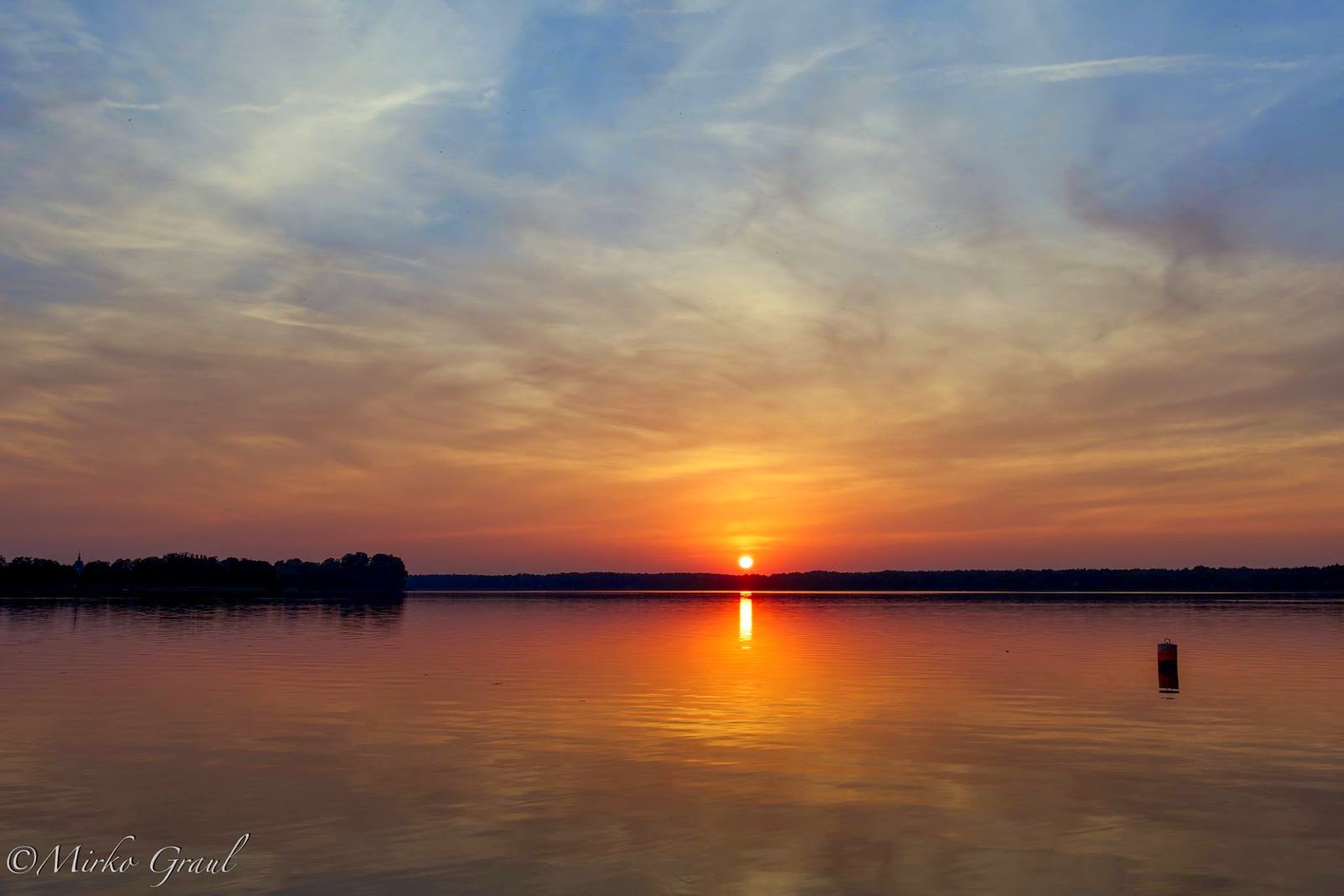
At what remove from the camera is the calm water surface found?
1886 centimetres

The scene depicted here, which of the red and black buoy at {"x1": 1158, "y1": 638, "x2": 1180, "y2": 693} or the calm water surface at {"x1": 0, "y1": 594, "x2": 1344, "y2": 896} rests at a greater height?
the red and black buoy at {"x1": 1158, "y1": 638, "x2": 1180, "y2": 693}

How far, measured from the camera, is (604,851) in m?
19.9

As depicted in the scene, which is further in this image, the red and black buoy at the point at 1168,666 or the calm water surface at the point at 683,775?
the red and black buoy at the point at 1168,666

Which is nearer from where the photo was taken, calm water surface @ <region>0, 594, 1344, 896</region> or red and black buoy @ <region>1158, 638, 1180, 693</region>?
A: calm water surface @ <region>0, 594, 1344, 896</region>

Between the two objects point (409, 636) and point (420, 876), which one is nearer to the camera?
point (420, 876)

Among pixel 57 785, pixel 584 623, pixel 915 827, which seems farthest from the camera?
pixel 584 623

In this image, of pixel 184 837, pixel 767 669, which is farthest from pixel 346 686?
pixel 184 837

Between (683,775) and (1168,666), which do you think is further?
(1168,666)

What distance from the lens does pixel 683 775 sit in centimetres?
2712

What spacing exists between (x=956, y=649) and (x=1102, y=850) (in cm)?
5209

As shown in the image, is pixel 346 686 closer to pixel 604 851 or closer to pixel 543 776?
pixel 543 776

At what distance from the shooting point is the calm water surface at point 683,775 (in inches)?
742

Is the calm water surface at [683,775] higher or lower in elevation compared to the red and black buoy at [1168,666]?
lower

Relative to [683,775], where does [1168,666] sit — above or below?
above
